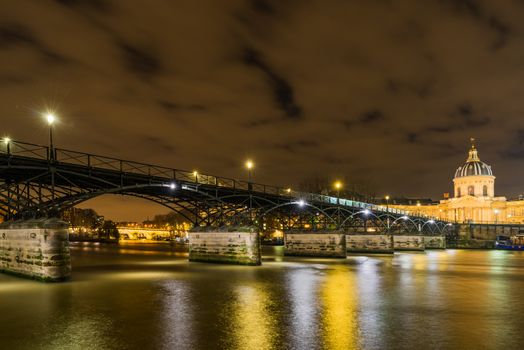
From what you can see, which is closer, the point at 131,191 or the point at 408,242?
the point at 131,191

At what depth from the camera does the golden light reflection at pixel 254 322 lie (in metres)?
12.7

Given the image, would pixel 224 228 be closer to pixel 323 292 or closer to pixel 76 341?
pixel 323 292

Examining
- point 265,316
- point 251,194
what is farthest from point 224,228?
point 265,316

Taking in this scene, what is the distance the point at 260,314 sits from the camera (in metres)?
17.0

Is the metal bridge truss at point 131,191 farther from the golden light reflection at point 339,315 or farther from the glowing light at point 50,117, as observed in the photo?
the golden light reflection at point 339,315

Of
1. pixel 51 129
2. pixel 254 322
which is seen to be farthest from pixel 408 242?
pixel 254 322

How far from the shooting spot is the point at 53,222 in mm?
26406

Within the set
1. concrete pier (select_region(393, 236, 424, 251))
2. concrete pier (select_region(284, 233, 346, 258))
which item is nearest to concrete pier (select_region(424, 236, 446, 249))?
concrete pier (select_region(393, 236, 424, 251))

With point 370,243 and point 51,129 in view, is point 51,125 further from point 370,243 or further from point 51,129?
point 370,243

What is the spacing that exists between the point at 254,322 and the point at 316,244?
40.5 m

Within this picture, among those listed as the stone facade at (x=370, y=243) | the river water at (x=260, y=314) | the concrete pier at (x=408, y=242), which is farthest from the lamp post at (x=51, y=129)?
the concrete pier at (x=408, y=242)

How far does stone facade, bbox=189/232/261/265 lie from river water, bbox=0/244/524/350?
1139cm

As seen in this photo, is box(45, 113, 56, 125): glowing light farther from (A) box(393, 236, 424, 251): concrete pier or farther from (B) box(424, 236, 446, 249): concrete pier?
(B) box(424, 236, 446, 249): concrete pier

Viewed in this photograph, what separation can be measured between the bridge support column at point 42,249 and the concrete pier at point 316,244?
33.3 metres
